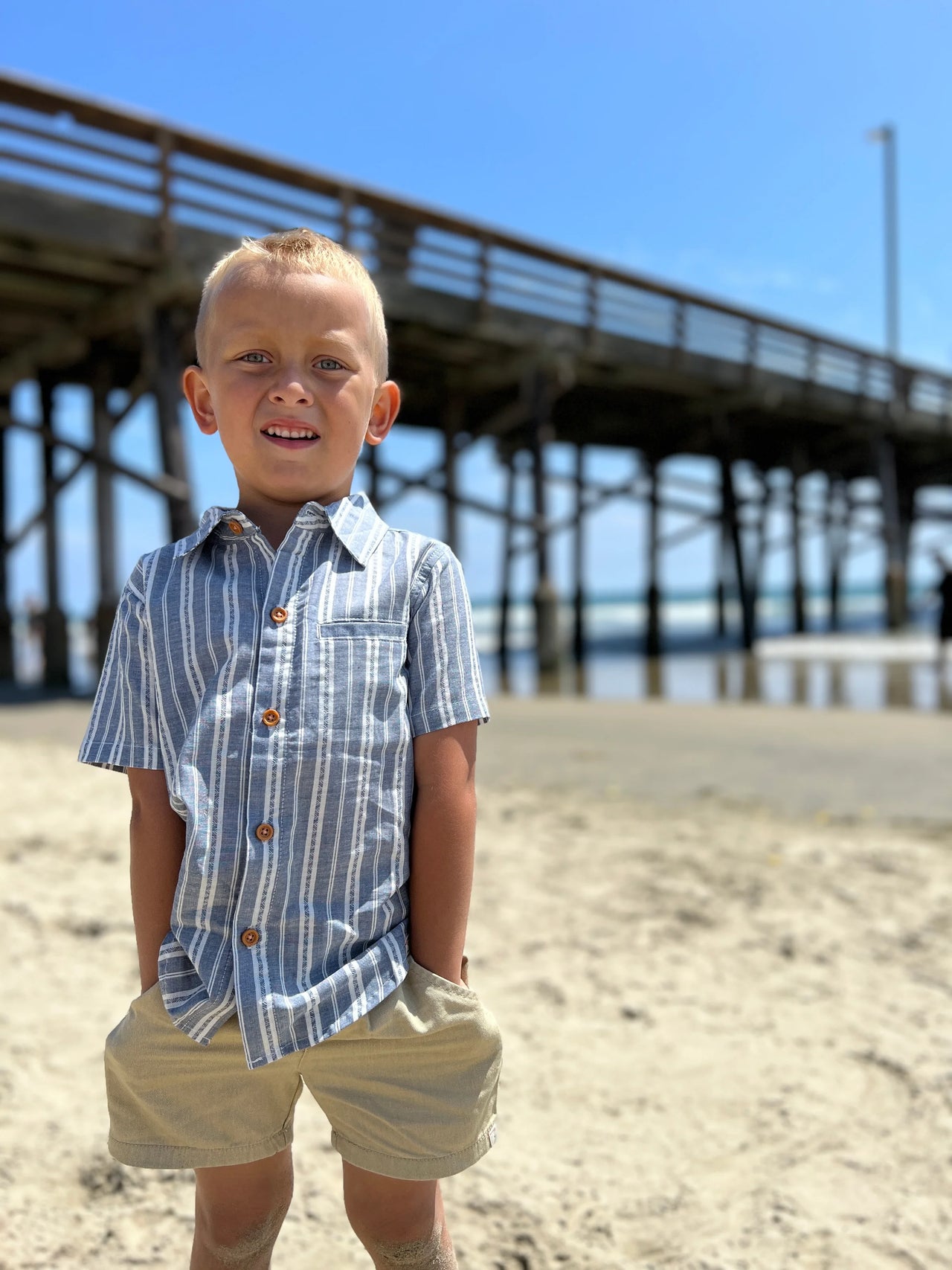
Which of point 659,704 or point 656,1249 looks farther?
point 659,704

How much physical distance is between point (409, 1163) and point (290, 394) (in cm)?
93

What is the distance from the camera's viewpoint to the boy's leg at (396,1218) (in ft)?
4.10

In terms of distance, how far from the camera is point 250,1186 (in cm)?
129

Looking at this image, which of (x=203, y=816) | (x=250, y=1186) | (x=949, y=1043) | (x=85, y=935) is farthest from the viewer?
(x=85, y=935)

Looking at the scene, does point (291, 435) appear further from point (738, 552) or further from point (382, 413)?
point (738, 552)

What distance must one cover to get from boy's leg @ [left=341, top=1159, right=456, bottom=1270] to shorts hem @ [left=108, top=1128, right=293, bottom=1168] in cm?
11

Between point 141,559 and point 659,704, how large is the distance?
24.2ft

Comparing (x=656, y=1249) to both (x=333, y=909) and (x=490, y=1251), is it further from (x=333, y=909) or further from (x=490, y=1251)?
(x=333, y=909)

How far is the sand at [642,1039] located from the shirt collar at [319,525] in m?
1.26

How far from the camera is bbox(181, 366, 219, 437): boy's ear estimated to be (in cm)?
131

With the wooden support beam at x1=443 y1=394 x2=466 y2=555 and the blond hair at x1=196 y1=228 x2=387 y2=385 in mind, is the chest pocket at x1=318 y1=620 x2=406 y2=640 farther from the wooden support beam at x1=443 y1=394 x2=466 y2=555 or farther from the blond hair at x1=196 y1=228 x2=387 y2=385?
the wooden support beam at x1=443 y1=394 x2=466 y2=555

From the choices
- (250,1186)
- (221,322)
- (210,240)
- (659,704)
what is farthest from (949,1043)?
(210,240)

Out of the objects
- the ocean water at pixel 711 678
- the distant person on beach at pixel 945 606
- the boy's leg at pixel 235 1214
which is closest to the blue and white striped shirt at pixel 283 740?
the boy's leg at pixel 235 1214

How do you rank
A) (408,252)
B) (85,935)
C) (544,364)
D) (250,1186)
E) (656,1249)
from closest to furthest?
(250,1186) → (656,1249) → (85,935) → (408,252) → (544,364)
